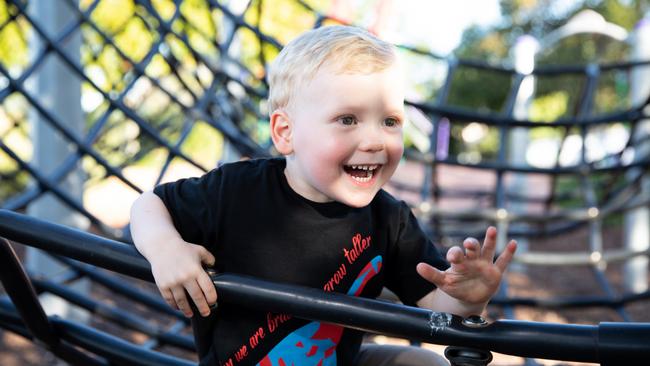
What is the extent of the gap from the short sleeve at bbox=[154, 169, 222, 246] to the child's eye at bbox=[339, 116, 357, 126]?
24 cm

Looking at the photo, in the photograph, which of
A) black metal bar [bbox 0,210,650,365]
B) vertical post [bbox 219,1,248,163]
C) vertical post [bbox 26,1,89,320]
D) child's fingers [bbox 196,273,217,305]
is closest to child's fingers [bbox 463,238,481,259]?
black metal bar [bbox 0,210,650,365]

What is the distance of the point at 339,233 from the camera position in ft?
3.94

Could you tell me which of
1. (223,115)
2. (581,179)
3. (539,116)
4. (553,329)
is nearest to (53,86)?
(223,115)

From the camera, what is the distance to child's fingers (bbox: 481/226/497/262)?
0.96 metres

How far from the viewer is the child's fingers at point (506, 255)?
98 centimetres

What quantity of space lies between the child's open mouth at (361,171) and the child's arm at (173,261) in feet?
0.78

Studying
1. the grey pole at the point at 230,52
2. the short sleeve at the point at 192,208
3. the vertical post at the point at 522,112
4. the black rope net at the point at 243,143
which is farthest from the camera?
the vertical post at the point at 522,112

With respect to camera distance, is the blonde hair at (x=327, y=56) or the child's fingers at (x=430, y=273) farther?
the blonde hair at (x=327, y=56)

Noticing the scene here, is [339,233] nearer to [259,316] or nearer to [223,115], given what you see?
[259,316]

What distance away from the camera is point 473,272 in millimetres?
1027

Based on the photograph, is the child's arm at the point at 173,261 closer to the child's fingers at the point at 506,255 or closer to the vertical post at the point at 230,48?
the child's fingers at the point at 506,255

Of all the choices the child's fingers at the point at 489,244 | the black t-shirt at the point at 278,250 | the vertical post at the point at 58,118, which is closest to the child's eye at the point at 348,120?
the black t-shirt at the point at 278,250

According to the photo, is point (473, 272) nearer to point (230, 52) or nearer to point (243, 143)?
point (243, 143)

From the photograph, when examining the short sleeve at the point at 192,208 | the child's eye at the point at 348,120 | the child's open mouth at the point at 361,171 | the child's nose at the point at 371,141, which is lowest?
the short sleeve at the point at 192,208
